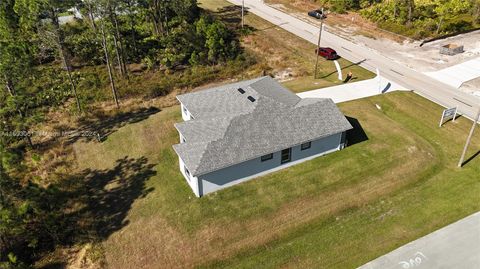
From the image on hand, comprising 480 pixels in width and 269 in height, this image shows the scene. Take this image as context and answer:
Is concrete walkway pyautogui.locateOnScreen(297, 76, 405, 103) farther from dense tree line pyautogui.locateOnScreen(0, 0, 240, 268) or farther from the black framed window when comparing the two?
dense tree line pyautogui.locateOnScreen(0, 0, 240, 268)

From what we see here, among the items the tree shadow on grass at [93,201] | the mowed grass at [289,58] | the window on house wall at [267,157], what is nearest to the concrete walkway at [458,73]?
the mowed grass at [289,58]

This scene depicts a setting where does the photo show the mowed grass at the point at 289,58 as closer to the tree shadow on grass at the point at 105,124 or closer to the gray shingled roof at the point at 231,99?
the gray shingled roof at the point at 231,99

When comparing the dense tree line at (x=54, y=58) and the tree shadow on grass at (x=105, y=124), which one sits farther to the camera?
the tree shadow on grass at (x=105, y=124)

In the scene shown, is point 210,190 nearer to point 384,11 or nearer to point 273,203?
point 273,203

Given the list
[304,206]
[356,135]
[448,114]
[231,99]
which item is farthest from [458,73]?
[304,206]

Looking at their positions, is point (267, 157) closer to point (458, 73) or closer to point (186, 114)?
point (186, 114)

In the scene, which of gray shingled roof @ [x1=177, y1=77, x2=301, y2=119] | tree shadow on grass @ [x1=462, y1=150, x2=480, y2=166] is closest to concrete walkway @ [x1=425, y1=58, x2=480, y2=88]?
tree shadow on grass @ [x1=462, y1=150, x2=480, y2=166]

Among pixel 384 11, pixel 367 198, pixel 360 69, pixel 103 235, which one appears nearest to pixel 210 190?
pixel 103 235
